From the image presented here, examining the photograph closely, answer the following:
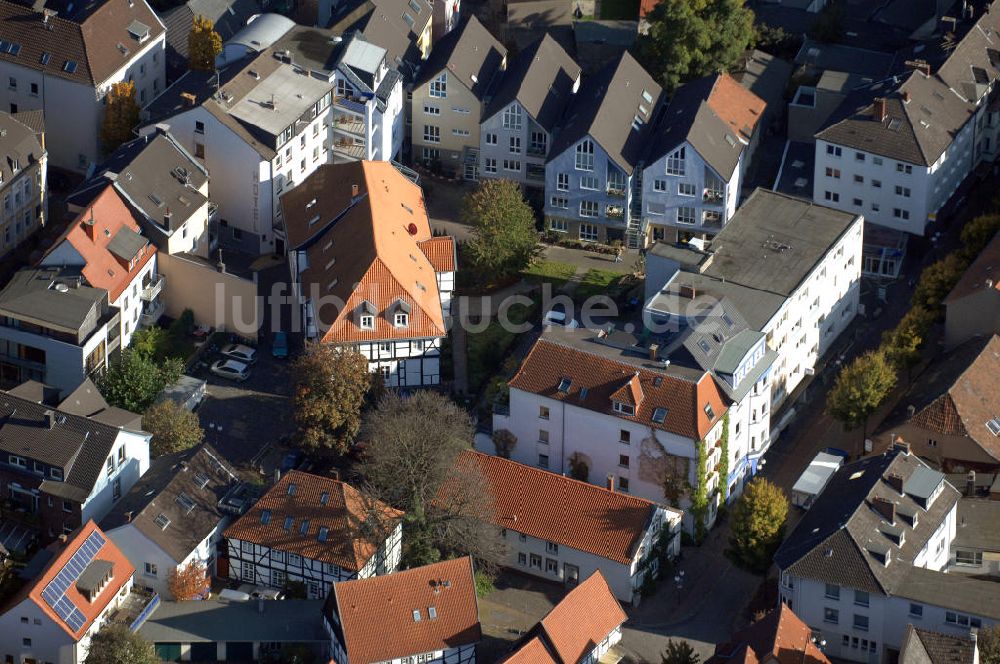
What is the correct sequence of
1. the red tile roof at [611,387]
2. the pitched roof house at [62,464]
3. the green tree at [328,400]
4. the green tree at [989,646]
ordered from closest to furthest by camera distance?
the green tree at [989,646], the pitched roof house at [62,464], the red tile roof at [611,387], the green tree at [328,400]

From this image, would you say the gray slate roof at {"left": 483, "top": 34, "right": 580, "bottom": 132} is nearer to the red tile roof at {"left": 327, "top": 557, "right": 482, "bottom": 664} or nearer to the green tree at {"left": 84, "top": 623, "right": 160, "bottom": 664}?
the red tile roof at {"left": 327, "top": 557, "right": 482, "bottom": 664}

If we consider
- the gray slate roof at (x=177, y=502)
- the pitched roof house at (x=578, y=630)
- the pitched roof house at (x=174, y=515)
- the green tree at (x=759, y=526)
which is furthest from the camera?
the green tree at (x=759, y=526)

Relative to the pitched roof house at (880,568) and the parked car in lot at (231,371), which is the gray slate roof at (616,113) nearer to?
the parked car in lot at (231,371)

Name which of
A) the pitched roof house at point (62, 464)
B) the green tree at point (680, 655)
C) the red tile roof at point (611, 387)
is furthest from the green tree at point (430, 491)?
the pitched roof house at point (62, 464)

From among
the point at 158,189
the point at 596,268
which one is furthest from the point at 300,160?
the point at 596,268

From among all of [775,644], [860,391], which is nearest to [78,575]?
[775,644]
